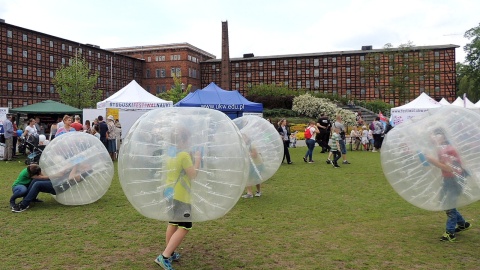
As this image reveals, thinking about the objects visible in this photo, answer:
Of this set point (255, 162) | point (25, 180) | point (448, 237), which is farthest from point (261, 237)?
point (25, 180)

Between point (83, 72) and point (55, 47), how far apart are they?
1529 centimetres

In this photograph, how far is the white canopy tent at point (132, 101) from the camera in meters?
17.4

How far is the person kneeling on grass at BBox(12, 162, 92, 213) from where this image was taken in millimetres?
7133

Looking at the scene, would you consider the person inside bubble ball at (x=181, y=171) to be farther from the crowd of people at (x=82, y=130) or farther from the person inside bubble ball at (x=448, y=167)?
the crowd of people at (x=82, y=130)

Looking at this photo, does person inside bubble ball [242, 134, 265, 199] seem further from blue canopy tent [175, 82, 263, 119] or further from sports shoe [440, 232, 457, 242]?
blue canopy tent [175, 82, 263, 119]

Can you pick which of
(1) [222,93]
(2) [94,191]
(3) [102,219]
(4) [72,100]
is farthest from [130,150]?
(4) [72,100]

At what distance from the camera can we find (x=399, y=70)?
58781mm

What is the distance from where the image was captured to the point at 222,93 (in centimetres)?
1862

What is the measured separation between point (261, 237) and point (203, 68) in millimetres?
75384

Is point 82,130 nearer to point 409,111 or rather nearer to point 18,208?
point 18,208

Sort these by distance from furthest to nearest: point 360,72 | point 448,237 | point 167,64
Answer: point 167,64, point 360,72, point 448,237

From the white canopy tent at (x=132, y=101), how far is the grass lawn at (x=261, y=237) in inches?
363

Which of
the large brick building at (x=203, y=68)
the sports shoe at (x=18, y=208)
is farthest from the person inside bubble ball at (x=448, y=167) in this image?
the large brick building at (x=203, y=68)

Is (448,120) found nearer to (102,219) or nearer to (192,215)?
(192,215)
